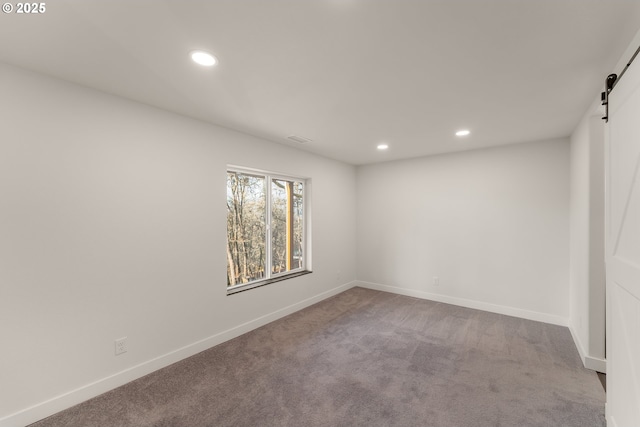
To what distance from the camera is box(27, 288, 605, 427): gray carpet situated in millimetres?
1909

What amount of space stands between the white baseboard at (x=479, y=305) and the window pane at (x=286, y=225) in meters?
1.80

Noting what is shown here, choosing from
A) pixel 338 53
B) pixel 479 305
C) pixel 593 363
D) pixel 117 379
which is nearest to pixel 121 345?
pixel 117 379

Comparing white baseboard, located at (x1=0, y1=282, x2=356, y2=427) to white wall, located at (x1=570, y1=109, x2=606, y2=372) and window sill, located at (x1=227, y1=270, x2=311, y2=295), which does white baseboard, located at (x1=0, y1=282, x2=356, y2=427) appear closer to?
window sill, located at (x1=227, y1=270, x2=311, y2=295)

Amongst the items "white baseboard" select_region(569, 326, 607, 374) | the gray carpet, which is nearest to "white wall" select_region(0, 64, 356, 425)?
the gray carpet

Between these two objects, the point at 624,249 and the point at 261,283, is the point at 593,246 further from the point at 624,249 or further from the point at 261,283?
the point at 261,283

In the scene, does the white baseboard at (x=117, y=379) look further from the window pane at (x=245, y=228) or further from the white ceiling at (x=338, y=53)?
the white ceiling at (x=338, y=53)

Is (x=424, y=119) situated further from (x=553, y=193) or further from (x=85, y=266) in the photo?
(x=85, y=266)

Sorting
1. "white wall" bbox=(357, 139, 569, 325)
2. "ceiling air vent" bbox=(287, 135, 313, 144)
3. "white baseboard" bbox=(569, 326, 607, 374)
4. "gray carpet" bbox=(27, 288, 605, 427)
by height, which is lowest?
"gray carpet" bbox=(27, 288, 605, 427)

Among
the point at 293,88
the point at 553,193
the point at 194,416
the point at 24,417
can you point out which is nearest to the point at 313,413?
the point at 194,416

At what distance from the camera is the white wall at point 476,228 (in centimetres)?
359

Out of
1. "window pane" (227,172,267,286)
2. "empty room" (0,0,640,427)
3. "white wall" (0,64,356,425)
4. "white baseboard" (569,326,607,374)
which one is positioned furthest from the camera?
"window pane" (227,172,267,286)

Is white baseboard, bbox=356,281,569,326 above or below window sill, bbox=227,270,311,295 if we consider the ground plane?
below

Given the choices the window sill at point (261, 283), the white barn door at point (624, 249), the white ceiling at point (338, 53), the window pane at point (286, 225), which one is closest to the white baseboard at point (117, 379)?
the window sill at point (261, 283)

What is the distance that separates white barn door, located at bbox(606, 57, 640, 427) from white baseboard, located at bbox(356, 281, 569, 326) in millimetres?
2228
